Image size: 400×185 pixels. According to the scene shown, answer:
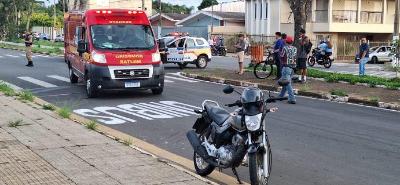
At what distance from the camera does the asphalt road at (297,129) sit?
7387 millimetres

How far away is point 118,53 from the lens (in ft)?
48.7

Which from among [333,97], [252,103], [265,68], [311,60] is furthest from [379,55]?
[252,103]

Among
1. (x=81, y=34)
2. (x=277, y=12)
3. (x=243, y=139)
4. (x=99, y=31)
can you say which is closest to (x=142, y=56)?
(x=99, y=31)

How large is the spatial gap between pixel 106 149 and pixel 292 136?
140 inches

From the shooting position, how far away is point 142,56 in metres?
15.0

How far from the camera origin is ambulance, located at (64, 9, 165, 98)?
581 inches

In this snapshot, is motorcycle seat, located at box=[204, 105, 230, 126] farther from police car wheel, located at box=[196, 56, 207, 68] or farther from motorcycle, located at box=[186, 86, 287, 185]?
police car wheel, located at box=[196, 56, 207, 68]

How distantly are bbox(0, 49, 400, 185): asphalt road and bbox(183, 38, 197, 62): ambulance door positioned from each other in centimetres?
883

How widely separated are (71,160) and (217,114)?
2.00m

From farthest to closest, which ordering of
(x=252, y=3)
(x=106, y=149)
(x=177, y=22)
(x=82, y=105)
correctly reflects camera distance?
(x=177, y=22) < (x=252, y=3) < (x=82, y=105) < (x=106, y=149)

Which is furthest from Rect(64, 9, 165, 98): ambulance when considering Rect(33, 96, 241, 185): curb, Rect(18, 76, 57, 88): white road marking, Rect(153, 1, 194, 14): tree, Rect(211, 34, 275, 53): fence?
Rect(153, 1, 194, 14): tree

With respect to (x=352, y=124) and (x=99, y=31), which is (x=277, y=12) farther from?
(x=352, y=124)

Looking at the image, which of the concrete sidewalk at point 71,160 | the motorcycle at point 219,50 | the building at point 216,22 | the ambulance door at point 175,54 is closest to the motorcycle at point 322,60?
the ambulance door at point 175,54

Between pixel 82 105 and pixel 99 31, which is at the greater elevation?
pixel 99 31
